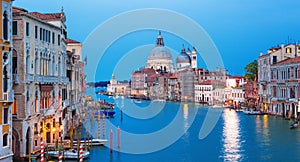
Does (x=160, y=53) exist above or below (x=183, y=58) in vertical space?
above

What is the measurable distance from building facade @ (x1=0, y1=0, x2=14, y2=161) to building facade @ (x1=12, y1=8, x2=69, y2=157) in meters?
1.55

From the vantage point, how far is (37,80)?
1323cm

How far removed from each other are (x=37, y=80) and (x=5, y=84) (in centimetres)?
283

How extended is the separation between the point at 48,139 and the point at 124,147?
9.70ft

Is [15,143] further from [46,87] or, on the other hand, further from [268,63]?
[268,63]

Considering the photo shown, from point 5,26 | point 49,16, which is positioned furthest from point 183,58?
point 5,26

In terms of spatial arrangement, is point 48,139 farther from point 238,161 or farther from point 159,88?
point 159,88

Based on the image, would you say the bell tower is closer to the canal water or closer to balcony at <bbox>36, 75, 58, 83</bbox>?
the canal water

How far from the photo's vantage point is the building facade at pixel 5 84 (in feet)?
33.4

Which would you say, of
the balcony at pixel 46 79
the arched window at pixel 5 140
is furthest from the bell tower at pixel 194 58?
the arched window at pixel 5 140

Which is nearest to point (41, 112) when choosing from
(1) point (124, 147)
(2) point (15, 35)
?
(2) point (15, 35)

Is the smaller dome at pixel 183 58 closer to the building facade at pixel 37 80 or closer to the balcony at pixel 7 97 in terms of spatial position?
the building facade at pixel 37 80

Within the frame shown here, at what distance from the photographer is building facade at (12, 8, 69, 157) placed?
12195 mm

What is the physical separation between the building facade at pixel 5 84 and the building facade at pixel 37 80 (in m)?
1.55
